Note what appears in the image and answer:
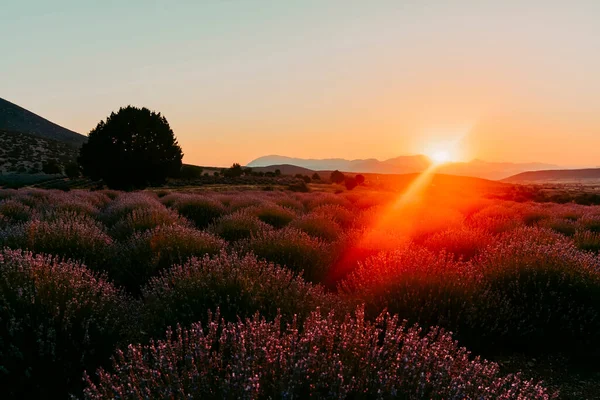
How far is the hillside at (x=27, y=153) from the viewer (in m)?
57.0

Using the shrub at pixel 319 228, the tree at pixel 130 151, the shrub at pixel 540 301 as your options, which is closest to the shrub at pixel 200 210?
the shrub at pixel 319 228

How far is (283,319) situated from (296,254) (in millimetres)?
2863

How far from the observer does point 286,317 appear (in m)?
3.96

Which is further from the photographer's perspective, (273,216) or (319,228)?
(273,216)

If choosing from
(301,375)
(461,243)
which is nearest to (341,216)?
(461,243)

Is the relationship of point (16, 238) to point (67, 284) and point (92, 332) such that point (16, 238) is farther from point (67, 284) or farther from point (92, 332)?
point (92, 332)

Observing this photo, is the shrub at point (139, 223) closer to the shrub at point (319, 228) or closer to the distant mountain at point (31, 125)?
the shrub at point (319, 228)

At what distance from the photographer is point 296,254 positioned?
22.3 feet

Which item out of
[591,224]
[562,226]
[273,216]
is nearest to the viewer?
[562,226]

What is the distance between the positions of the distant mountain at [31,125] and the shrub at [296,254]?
108696mm

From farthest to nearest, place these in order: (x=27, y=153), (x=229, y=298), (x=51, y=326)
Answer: (x=27, y=153) → (x=229, y=298) → (x=51, y=326)

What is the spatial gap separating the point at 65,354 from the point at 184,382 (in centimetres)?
193

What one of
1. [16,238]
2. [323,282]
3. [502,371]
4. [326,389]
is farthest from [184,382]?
[16,238]

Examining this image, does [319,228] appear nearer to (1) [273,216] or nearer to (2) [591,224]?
(1) [273,216]
